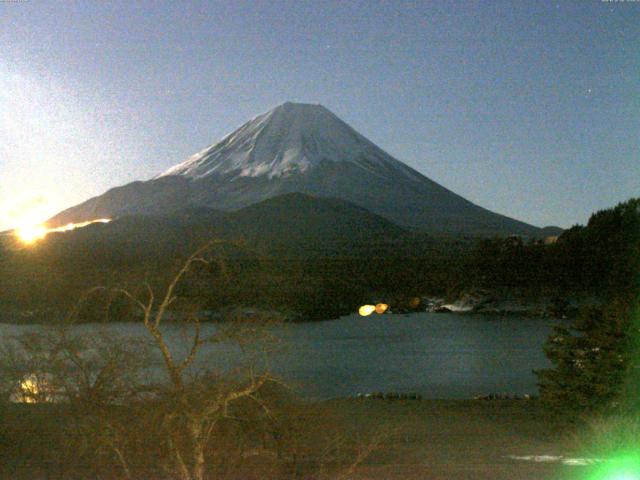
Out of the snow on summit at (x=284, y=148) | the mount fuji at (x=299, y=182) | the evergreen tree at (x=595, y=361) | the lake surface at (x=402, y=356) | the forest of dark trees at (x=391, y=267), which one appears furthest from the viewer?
the snow on summit at (x=284, y=148)

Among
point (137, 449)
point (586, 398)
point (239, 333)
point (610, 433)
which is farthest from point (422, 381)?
point (239, 333)

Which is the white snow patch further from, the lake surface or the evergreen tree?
the evergreen tree

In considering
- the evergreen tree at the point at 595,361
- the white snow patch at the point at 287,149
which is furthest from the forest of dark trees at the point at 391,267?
the white snow patch at the point at 287,149

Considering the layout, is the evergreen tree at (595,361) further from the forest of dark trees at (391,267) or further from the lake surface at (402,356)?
the forest of dark trees at (391,267)

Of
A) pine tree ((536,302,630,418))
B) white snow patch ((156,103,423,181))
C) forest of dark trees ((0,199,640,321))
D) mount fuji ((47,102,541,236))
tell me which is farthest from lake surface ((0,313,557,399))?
white snow patch ((156,103,423,181))

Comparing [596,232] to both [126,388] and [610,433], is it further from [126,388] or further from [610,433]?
[126,388]

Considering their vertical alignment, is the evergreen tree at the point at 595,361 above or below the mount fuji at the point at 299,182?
below
